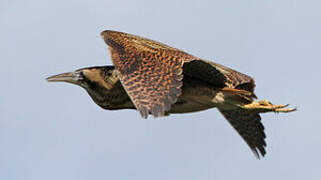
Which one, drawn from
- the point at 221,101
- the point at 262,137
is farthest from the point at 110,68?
the point at 262,137

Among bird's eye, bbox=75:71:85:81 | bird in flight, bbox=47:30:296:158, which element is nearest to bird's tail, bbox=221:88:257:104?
bird in flight, bbox=47:30:296:158

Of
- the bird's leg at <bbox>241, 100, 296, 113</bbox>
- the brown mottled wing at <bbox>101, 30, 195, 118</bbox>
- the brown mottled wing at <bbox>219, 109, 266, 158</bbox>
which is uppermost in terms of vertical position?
the brown mottled wing at <bbox>101, 30, 195, 118</bbox>

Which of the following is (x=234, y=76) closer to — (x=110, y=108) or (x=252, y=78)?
(x=252, y=78)

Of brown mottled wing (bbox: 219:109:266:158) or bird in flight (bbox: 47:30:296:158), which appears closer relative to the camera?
bird in flight (bbox: 47:30:296:158)

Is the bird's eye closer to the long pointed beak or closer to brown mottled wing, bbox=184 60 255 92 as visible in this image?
the long pointed beak

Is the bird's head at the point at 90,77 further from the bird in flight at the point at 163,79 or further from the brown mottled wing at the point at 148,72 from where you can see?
the brown mottled wing at the point at 148,72

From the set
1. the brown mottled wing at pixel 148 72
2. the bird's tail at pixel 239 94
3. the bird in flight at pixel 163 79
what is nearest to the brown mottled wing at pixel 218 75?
the bird in flight at pixel 163 79
